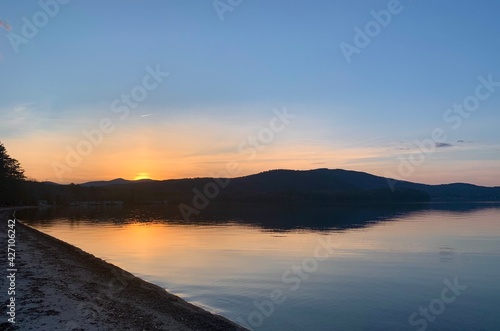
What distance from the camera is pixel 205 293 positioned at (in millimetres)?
21906

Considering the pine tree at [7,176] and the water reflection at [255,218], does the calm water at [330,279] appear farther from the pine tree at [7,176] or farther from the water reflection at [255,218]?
the pine tree at [7,176]

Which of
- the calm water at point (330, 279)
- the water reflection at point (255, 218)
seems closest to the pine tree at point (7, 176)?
the water reflection at point (255, 218)

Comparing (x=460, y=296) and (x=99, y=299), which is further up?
(x=99, y=299)

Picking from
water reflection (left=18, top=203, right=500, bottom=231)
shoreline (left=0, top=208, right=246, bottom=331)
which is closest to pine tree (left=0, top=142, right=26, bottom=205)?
water reflection (left=18, top=203, right=500, bottom=231)

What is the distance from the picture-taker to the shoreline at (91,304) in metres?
13.3

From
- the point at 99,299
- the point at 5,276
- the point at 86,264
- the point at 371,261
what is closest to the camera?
the point at 99,299

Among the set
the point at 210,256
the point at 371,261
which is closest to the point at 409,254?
the point at 371,261

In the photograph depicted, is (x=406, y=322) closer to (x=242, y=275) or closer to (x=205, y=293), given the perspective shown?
(x=205, y=293)

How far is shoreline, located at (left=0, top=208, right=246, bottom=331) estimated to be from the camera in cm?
1334

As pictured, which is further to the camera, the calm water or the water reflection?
the water reflection

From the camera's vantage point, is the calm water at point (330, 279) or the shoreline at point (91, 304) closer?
the shoreline at point (91, 304)

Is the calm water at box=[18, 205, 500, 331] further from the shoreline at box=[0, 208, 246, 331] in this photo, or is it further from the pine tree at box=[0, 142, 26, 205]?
the pine tree at box=[0, 142, 26, 205]

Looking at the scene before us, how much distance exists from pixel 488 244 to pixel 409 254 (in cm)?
1369

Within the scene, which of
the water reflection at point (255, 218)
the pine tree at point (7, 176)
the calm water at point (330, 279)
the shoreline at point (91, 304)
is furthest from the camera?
the pine tree at point (7, 176)
